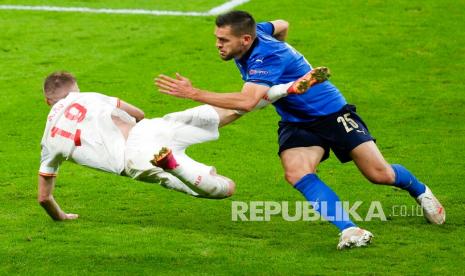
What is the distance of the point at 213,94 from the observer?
815 centimetres

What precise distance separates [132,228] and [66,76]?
1.20 metres

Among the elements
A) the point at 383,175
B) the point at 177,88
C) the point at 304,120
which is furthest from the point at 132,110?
the point at 383,175

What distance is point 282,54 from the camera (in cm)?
848

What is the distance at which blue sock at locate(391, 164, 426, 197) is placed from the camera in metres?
8.77

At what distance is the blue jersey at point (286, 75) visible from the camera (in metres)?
8.37

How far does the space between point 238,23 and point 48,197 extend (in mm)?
1867

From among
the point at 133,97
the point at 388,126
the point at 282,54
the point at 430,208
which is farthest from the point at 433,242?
the point at 133,97

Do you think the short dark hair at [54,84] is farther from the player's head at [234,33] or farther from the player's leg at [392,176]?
the player's leg at [392,176]

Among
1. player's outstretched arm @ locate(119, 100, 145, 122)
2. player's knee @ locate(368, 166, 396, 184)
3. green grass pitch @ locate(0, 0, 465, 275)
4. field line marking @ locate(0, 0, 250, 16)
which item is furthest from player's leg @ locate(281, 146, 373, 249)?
field line marking @ locate(0, 0, 250, 16)

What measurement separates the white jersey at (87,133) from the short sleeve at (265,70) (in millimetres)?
990

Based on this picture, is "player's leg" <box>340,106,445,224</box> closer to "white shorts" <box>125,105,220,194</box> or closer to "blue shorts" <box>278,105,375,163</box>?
"blue shorts" <box>278,105,375,163</box>

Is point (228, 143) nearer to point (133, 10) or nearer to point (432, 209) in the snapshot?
point (432, 209)

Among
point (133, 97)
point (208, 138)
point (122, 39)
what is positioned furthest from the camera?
point (122, 39)

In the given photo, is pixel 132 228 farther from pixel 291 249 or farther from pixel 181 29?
pixel 181 29
